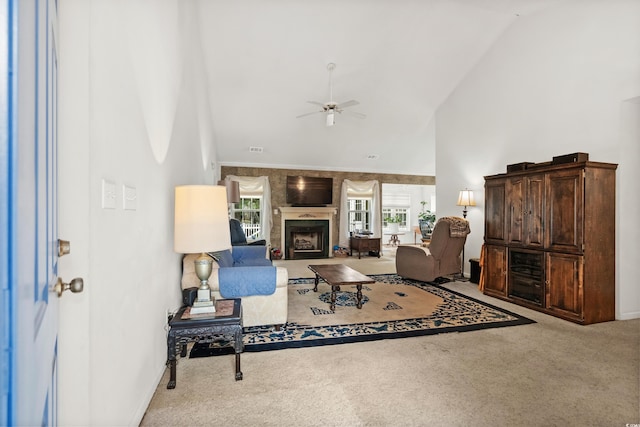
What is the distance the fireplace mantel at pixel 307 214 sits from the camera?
7.90m

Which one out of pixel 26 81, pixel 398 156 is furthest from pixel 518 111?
pixel 26 81

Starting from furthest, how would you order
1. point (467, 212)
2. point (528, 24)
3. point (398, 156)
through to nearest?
point (398, 156)
point (467, 212)
point (528, 24)

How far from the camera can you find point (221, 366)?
228cm

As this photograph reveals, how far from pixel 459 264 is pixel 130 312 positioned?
4786mm

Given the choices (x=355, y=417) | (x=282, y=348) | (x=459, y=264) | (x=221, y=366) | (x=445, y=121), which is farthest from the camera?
(x=445, y=121)

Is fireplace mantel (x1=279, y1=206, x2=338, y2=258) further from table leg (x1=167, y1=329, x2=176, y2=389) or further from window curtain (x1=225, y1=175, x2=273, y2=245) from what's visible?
table leg (x1=167, y1=329, x2=176, y2=389)

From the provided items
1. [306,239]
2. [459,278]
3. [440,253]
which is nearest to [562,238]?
[440,253]

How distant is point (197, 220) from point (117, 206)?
68cm

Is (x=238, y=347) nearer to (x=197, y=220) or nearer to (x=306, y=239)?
(x=197, y=220)

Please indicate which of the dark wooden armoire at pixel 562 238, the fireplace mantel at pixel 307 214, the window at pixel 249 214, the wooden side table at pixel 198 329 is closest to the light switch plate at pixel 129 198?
the wooden side table at pixel 198 329

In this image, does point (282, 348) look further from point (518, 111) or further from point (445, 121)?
point (445, 121)

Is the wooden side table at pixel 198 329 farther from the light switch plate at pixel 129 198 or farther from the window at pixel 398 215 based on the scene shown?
the window at pixel 398 215

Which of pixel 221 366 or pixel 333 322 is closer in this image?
pixel 221 366

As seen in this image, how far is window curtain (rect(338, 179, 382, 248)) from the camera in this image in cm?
845
